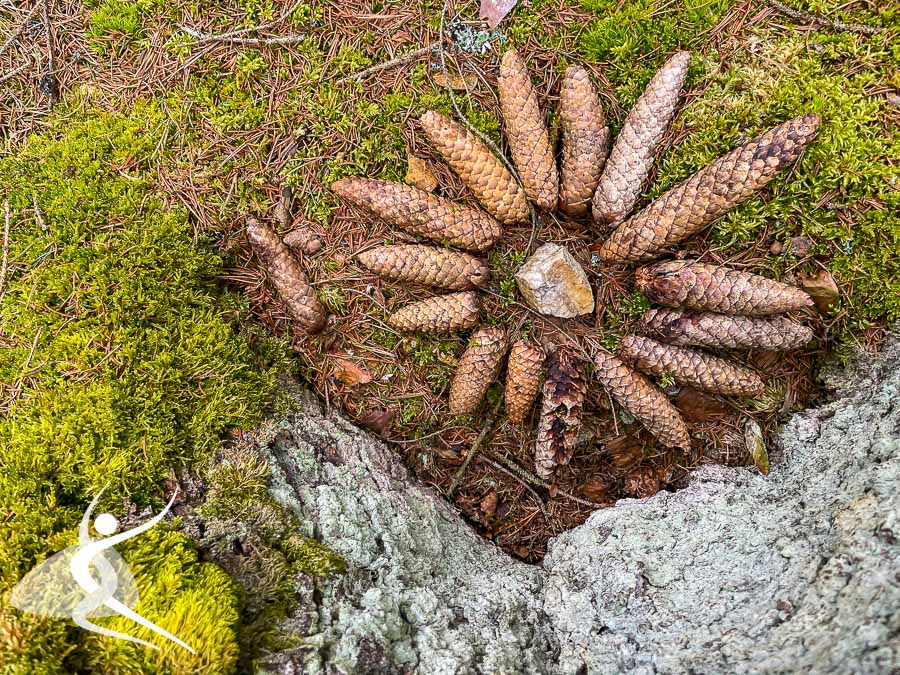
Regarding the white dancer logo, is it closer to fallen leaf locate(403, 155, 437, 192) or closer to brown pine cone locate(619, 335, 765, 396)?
fallen leaf locate(403, 155, 437, 192)

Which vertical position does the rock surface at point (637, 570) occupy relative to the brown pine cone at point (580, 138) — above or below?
below

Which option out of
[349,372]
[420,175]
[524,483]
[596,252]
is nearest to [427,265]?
[420,175]

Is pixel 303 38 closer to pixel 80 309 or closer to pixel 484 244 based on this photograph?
pixel 484 244

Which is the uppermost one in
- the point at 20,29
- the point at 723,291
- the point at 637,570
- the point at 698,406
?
the point at 20,29

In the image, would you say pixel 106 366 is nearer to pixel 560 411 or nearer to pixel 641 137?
pixel 560 411

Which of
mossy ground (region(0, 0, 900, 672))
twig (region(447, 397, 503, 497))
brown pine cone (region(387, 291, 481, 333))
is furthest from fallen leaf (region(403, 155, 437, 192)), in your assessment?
twig (region(447, 397, 503, 497))

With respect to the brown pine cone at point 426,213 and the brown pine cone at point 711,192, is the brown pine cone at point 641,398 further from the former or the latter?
the brown pine cone at point 426,213

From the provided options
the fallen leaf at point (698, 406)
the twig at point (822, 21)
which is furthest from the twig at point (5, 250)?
the twig at point (822, 21)
